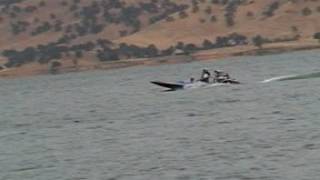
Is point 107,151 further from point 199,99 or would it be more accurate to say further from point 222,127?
point 199,99

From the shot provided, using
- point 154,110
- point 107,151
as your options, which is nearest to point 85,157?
point 107,151

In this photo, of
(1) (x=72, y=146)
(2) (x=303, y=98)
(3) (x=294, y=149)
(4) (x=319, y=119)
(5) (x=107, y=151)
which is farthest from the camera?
(2) (x=303, y=98)

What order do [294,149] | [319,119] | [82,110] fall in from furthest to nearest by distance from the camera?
[82,110]
[319,119]
[294,149]

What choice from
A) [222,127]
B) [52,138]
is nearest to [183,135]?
[222,127]

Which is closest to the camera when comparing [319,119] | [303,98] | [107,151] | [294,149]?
[294,149]

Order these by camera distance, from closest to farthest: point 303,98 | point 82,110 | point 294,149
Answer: point 294,149, point 303,98, point 82,110

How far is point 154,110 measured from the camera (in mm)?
94500

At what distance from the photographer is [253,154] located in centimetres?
5453

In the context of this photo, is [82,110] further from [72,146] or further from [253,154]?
[253,154]

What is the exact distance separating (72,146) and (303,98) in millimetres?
34940

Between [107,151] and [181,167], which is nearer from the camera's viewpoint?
[181,167]

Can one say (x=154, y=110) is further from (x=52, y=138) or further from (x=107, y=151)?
(x=107, y=151)

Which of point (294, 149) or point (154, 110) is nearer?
point (294, 149)

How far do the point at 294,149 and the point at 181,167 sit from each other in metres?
7.31
